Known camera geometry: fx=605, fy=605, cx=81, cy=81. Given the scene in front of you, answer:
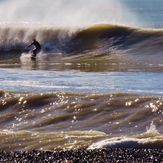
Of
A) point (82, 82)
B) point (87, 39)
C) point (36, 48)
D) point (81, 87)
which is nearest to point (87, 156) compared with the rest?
point (81, 87)

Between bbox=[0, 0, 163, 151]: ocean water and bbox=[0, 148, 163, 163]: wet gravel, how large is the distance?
1.59 ft

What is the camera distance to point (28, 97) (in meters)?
14.3

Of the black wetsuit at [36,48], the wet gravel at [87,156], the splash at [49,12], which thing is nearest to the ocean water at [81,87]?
the black wetsuit at [36,48]

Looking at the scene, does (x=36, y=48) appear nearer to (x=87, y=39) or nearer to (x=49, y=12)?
(x=87, y=39)

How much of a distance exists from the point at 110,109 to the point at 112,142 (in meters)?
3.14

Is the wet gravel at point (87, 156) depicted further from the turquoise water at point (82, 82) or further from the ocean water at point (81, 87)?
the turquoise water at point (82, 82)

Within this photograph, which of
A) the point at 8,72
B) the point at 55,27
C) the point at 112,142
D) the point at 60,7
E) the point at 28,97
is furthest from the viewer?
the point at 60,7

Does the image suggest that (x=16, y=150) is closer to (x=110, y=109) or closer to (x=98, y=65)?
(x=110, y=109)

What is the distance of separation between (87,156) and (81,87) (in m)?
7.11

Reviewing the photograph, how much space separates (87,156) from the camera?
9070 millimetres

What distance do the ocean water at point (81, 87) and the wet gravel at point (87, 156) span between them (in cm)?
49

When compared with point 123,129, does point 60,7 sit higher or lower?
higher

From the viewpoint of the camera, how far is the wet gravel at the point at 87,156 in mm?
8766

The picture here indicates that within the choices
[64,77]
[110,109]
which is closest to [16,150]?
[110,109]
